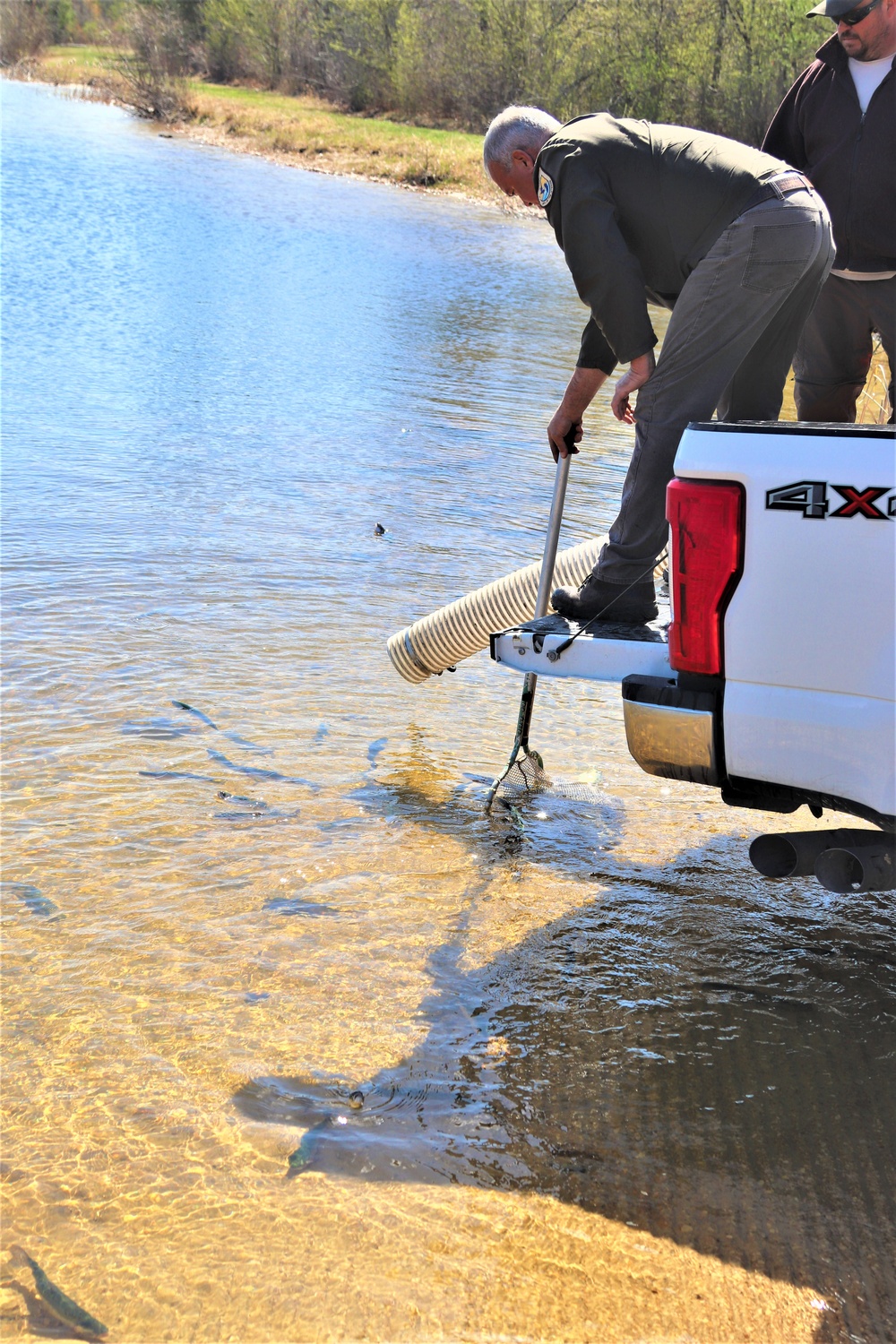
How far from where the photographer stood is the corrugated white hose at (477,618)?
4758mm

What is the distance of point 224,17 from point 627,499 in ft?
Answer: 218

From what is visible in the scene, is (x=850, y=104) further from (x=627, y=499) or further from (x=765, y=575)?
(x=765, y=575)

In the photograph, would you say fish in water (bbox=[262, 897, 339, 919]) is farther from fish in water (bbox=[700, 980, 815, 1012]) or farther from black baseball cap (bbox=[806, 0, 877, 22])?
black baseball cap (bbox=[806, 0, 877, 22])

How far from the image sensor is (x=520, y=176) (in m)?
3.87

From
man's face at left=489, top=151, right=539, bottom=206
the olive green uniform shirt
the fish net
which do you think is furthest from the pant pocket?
the fish net

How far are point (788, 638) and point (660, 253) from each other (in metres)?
1.62

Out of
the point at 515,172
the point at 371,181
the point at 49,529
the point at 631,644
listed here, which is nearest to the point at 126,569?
the point at 49,529

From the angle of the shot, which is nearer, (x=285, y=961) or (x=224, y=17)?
(x=285, y=961)

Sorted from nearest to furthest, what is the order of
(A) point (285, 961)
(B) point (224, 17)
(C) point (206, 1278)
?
(C) point (206, 1278) < (A) point (285, 961) < (B) point (224, 17)

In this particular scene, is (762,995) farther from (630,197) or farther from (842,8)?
(842,8)

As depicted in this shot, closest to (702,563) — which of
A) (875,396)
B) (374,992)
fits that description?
(374,992)

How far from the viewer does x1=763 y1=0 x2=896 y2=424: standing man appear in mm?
4234

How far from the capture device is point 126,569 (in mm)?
6508

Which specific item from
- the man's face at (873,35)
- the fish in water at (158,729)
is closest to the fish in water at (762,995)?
the fish in water at (158,729)
